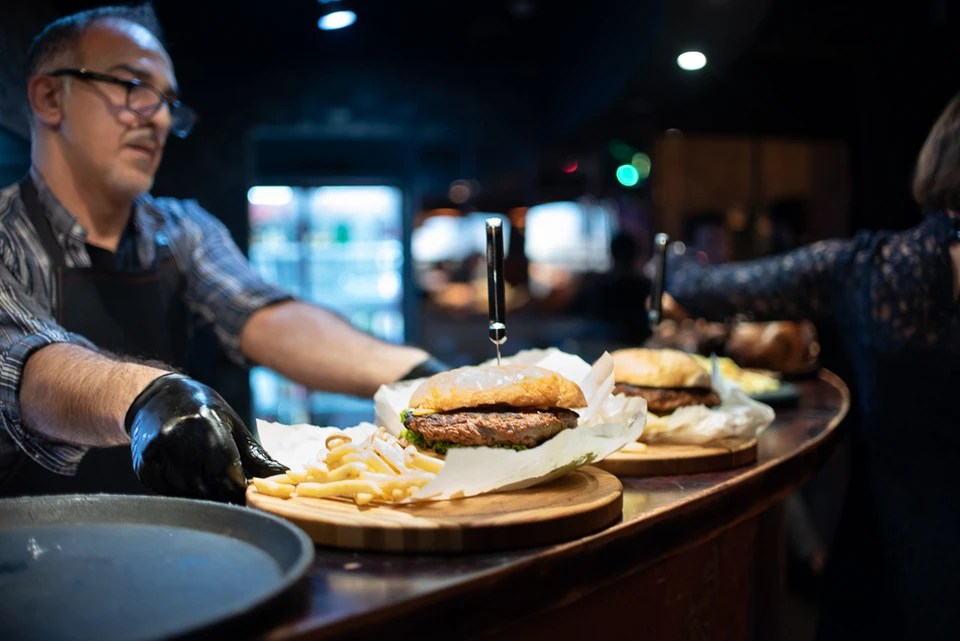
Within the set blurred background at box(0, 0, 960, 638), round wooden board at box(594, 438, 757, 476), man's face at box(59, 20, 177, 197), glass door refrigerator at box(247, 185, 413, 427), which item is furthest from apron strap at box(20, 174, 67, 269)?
glass door refrigerator at box(247, 185, 413, 427)

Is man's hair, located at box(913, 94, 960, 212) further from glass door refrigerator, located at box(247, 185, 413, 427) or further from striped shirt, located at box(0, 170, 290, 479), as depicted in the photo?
glass door refrigerator, located at box(247, 185, 413, 427)

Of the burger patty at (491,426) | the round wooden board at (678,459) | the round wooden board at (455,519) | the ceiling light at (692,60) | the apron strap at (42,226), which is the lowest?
the round wooden board at (678,459)

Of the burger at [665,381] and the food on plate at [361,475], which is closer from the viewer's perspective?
the food on plate at [361,475]

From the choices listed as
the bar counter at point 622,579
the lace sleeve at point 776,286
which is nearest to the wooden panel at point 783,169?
the lace sleeve at point 776,286

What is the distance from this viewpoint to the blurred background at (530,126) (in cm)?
428

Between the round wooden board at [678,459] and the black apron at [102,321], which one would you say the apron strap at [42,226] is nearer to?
the black apron at [102,321]

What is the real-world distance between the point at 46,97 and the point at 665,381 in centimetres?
178

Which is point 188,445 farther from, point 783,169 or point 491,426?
point 783,169

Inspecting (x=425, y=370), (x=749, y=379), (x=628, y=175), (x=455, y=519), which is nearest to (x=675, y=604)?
(x=455, y=519)

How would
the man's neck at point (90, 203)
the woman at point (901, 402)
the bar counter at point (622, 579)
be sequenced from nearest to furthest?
the bar counter at point (622, 579) → the man's neck at point (90, 203) → the woman at point (901, 402)

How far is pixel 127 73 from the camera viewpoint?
231 cm

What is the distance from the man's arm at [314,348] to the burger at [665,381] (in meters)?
0.69

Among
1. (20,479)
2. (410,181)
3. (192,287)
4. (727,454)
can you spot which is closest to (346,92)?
(410,181)

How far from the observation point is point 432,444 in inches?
65.8
